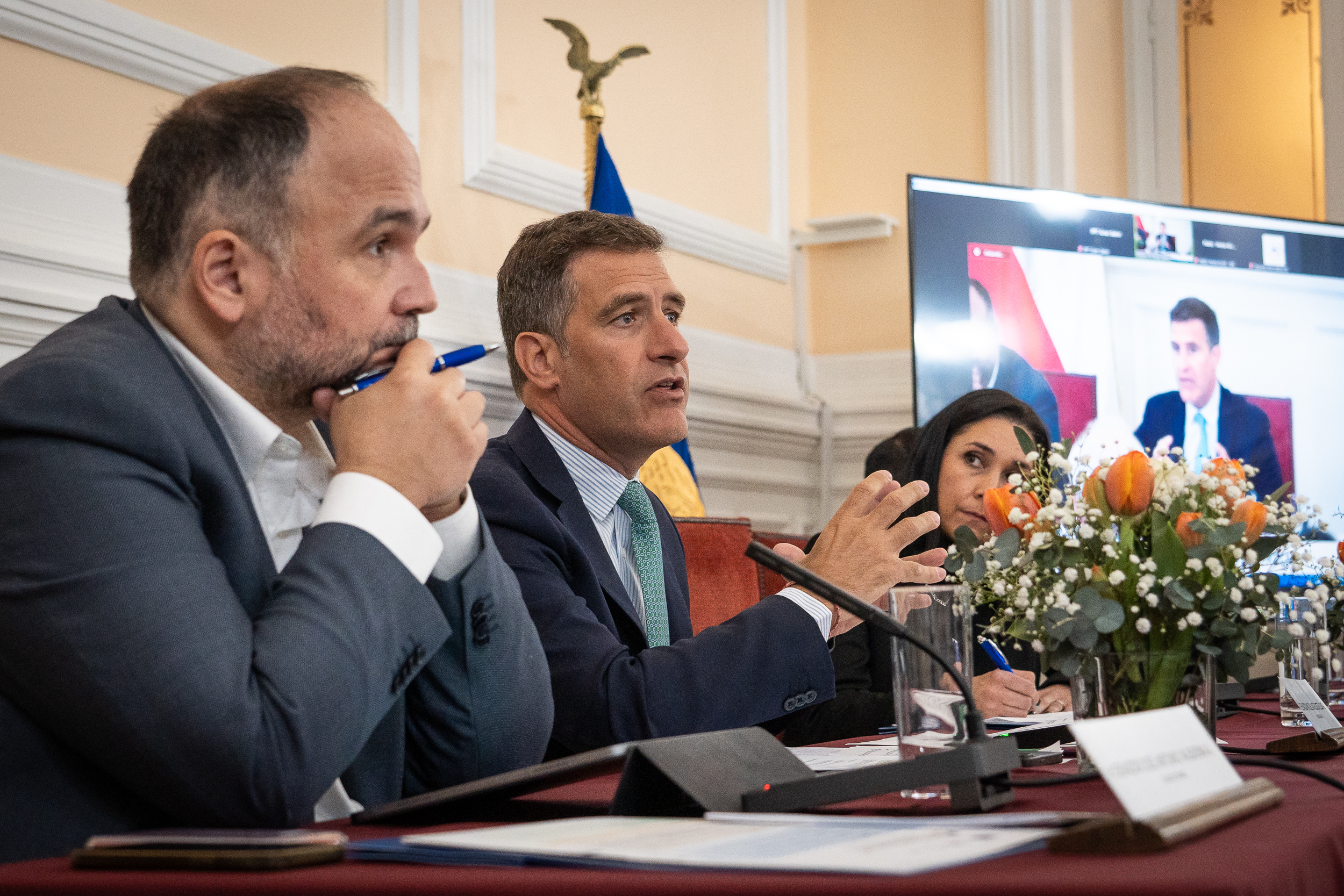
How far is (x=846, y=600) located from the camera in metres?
0.93

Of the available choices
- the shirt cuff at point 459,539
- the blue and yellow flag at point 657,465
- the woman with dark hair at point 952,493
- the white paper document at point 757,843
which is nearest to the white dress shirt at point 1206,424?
the woman with dark hair at point 952,493

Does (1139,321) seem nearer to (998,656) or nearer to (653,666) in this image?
(998,656)

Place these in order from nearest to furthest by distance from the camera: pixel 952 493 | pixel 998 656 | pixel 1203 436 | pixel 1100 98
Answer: pixel 998 656 → pixel 952 493 → pixel 1203 436 → pixel 1100 98

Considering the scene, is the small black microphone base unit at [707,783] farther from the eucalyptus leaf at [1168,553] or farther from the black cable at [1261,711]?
the black cable at [1261,711]

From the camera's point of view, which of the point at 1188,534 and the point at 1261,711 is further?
the point at 1261,711

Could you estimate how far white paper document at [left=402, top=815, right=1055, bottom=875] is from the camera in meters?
0.60

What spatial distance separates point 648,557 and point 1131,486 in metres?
0.84

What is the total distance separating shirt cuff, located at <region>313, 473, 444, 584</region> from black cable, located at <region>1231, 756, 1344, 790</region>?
483 mm

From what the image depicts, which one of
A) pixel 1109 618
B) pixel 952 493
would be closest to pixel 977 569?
pixel 1109 618

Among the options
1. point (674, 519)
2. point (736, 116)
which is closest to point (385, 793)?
point (674, 519)

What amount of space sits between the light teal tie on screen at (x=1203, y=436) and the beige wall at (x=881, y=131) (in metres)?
0.85

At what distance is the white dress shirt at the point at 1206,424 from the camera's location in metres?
3.54

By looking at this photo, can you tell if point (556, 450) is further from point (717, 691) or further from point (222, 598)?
point (222, 598)

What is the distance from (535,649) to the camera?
3.96 feet
